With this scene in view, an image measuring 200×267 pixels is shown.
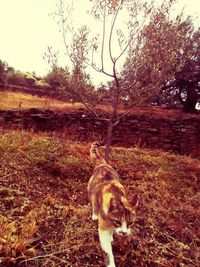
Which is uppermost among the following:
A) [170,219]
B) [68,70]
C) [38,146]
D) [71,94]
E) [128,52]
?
[128,52]

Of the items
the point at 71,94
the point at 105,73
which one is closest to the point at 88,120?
the point at 71,94

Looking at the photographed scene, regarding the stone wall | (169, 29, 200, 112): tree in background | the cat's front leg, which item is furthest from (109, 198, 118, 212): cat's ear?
(169, 29, 200, 112): tree in background

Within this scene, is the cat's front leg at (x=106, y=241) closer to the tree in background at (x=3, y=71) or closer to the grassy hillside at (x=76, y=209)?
the grassy hillside at (x=76, y=209)

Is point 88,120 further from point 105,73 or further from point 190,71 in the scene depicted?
point 190,71

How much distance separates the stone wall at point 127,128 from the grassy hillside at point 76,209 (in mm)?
3978

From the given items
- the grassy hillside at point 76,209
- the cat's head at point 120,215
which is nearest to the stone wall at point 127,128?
the grassy hillside at point 76,209

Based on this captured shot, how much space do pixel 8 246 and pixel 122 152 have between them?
337 inches

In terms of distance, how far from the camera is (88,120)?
1789cm

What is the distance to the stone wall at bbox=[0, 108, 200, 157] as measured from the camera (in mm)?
16984

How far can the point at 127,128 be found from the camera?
57.6 feet

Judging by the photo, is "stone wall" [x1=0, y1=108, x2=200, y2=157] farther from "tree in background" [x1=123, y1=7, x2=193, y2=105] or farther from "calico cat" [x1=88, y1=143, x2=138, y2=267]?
"calico cat" [x1=88, y1=143, x2=138, y2=267]

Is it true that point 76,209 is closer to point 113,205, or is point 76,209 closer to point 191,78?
point 113,205

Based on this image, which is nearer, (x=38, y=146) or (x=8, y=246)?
(x=8, y=246)

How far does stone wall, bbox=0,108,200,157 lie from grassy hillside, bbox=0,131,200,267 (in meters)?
3.98
